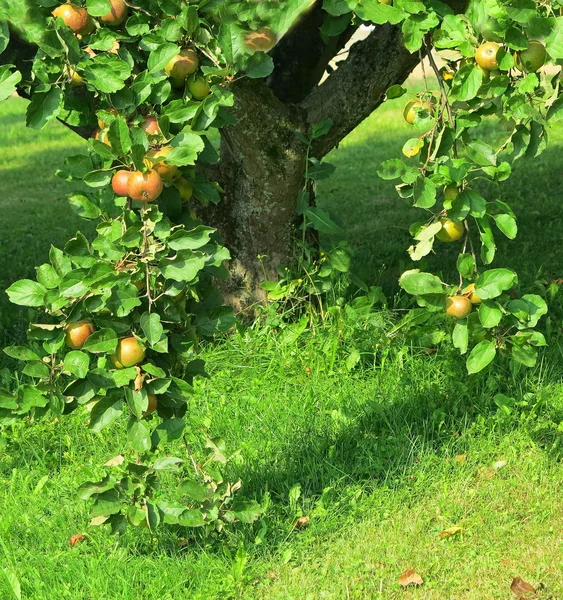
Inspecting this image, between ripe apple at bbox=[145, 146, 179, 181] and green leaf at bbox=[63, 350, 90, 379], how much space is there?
572 millimetres

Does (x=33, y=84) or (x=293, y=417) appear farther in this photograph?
(x=293, y=417)

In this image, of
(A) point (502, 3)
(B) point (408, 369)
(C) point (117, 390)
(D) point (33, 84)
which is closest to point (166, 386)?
(C) point (117, 390)

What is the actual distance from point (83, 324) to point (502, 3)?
1.57 meters

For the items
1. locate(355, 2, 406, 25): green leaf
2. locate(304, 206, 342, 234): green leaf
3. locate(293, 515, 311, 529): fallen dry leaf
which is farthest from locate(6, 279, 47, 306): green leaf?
locate(304, 206, 342, 234): green leaf

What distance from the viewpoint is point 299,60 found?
5883 millimetres

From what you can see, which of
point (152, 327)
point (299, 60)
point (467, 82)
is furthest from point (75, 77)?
point (299, 60)

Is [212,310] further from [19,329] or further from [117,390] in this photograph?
[19,329]

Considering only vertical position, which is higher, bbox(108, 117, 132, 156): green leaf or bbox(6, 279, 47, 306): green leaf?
bbox(108, 117, 132, 156): green leaf

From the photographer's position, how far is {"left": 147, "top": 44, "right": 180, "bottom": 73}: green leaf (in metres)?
2.61

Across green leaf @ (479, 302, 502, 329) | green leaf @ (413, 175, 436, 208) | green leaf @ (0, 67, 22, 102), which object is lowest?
green leaf @ (479, 302, 502, 329)

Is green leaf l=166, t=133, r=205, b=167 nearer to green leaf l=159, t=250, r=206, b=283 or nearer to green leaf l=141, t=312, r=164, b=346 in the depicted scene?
green leaf l=159, t=250, r=206, b=283

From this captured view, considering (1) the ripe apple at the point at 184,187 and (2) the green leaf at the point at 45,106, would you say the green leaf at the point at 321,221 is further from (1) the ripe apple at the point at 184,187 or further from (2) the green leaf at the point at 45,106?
(2) the green leaf at the point at 45,106

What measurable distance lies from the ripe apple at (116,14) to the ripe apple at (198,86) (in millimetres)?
260

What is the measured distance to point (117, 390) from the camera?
2.83m
